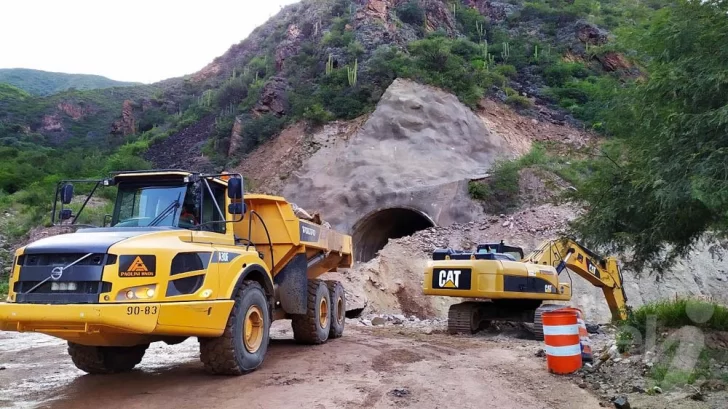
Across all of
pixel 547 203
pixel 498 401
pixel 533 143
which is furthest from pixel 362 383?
pixel 533 143

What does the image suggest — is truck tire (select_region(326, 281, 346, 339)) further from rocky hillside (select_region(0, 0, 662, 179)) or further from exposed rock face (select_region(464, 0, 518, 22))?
exposed rock face (select_region(464, 0, 518, 22))

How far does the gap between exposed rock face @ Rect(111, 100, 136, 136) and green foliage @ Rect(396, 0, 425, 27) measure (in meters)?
30.1

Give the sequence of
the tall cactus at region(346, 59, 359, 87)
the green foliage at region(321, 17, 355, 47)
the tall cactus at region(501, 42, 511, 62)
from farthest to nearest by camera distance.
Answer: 1. the tall cactus at region(501, 42, 511, 62)
2. the green foliage at region(321, 17, 355, 47)
3. the tall cactus at region(346, 59, 359, 87)

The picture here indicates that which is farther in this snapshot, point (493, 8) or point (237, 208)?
point (493, 8)

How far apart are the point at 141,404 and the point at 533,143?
89.3 feet

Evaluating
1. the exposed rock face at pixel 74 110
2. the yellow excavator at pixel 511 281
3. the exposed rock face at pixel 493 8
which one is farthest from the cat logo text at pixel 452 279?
the exposed rock face at pixel 74 110

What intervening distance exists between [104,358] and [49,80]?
406 feet

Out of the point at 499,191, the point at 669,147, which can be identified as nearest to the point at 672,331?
the point at 669,147

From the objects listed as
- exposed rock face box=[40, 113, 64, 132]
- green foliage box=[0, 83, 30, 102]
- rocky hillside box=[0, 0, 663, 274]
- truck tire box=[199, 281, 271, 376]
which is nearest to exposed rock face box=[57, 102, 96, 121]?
exposed rock face box=[40, 113, 64, 132]

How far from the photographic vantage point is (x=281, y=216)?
889 centimetres

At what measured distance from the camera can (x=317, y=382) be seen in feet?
22.6

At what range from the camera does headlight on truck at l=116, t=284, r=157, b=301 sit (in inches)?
231

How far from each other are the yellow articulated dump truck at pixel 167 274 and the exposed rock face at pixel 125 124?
5202cm

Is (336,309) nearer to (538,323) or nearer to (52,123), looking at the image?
(538,323)
